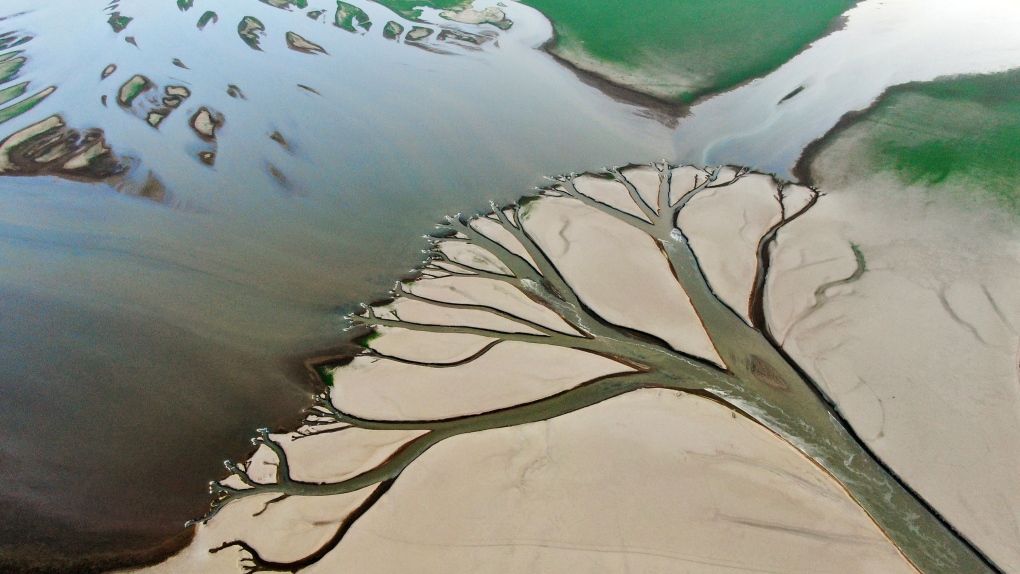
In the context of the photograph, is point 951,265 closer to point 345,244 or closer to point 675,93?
point 675,93

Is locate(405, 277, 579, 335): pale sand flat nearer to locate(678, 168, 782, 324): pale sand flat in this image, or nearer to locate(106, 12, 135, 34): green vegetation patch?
locate(678, 168, 782, 324): pale sand flat

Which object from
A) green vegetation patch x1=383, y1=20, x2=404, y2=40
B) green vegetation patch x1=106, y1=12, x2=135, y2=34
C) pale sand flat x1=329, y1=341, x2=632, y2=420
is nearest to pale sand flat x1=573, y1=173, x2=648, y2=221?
pale sand flat x1=329, y1=341, x2=632, y2=420

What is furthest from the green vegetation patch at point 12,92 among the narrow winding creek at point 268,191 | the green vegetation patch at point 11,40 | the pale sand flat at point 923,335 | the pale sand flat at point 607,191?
the pale sand flat at point 923,335

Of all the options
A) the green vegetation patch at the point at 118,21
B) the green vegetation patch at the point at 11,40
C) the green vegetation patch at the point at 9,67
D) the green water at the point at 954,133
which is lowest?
the green vegetation patch at the point at 9,67

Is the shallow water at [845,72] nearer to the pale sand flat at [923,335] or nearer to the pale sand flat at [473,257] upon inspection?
the pale sand flat at [923,335]

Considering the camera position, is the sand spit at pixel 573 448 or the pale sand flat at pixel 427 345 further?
the pale sand flat at pixel 427 345

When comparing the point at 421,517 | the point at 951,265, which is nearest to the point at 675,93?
the point at 951,265
